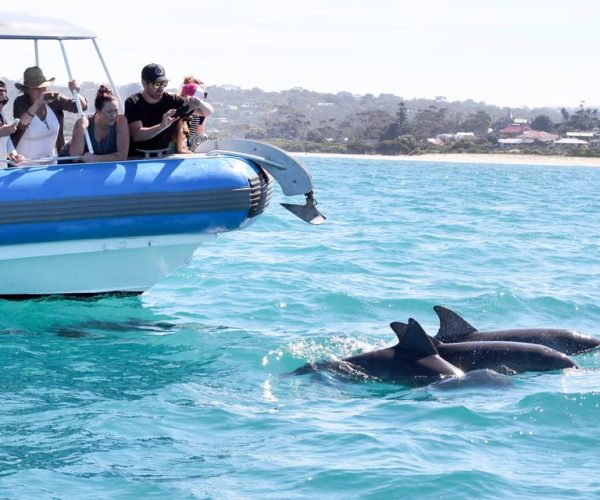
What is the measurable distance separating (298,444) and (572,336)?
342 cm

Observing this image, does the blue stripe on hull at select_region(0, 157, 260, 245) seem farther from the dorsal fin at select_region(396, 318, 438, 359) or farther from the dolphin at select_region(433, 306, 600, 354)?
the dorsal fin at select_region(396, 318, 438, 359)

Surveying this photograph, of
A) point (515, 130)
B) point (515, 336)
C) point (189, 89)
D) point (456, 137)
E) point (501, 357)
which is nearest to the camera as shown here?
point (501, 357)

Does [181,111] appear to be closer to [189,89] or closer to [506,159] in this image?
[189,89]

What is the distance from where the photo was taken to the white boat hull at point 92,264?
10.3 meters

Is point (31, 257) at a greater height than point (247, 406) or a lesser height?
greater

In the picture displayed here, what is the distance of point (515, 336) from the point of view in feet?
31.1

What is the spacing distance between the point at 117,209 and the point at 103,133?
0.81 meters

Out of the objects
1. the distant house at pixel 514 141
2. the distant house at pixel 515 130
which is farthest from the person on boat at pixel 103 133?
the distant house at pixel 515 130

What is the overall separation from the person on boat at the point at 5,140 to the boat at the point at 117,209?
201mm

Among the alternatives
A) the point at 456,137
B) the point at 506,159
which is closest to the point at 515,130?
the point at 456,137

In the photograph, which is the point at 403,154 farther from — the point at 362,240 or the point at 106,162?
the point at 106,162

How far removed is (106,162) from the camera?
1016 centimetres

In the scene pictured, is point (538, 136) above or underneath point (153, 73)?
underneath

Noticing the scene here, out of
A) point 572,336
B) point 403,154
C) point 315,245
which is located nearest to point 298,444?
point 572,336
